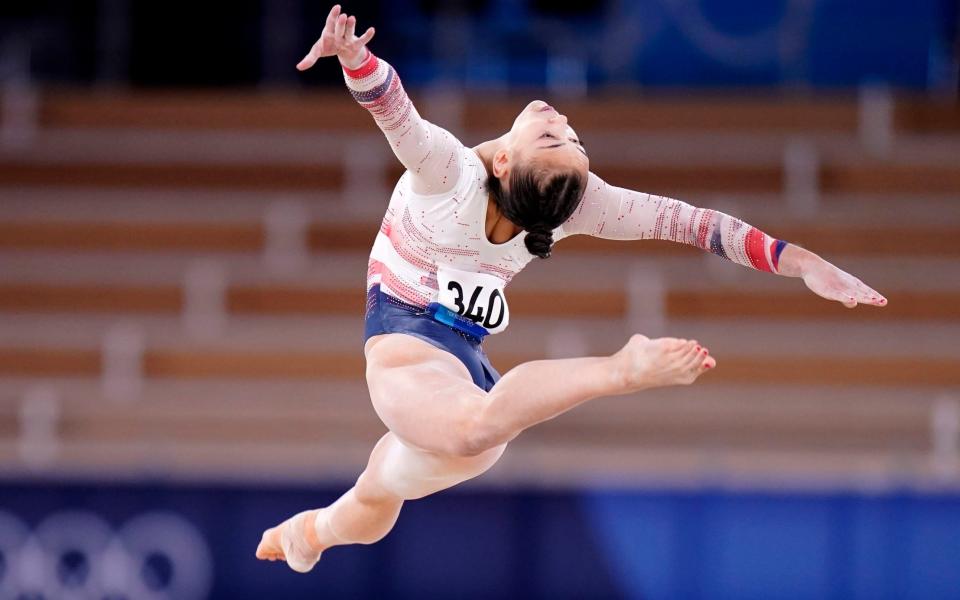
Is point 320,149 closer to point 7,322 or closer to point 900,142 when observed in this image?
point 7,322

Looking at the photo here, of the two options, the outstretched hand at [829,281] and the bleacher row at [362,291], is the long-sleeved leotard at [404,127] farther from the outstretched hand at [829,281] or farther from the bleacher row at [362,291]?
the bleacher row at [362,291]

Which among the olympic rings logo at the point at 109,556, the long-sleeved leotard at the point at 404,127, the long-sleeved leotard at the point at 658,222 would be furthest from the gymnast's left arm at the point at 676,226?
the olympic rings logo at the point at 109,556

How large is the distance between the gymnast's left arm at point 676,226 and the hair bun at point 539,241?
15cm

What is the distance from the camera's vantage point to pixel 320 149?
8.98 metres

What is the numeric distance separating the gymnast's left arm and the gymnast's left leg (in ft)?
2.22

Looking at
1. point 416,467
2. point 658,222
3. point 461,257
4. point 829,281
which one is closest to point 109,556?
point 416,467

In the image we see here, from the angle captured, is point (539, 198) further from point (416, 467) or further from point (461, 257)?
Answer: point (416, 467)

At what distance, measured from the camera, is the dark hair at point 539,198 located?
10.9 ft

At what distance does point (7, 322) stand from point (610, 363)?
6016mm

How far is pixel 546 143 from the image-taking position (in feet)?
10.9

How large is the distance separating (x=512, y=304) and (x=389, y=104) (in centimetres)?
472

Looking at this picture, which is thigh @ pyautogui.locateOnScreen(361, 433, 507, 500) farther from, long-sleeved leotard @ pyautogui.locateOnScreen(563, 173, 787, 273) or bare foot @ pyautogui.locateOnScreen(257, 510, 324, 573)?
long-sleeved leotard @ pyautogui.locateOnScreen(563, 173, 787, 273)

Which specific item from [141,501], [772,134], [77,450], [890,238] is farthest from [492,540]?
[772,134]

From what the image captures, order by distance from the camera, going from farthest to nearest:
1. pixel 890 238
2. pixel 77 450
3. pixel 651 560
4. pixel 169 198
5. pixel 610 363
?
pixel 169 198 → pixel 890 238 → pixel 77 450 → pixel 651 560 → pixel 610 363
